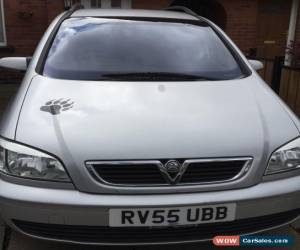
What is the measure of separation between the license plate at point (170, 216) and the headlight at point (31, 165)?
0.34m

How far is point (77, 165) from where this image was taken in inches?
90.4

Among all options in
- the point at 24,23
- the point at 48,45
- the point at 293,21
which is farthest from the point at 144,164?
the point at 293,21

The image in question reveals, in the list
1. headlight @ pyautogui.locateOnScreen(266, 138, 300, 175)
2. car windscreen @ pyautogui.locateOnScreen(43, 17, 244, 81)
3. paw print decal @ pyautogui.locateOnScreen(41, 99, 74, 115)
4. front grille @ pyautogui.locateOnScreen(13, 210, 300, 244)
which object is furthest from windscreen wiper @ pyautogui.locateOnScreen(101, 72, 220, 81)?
front grille @ pyautogui.locateOnScreen(13, 210, 300, 244)

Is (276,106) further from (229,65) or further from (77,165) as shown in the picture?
(77,165)

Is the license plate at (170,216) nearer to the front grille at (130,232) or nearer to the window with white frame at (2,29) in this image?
the front grille at (130,232)

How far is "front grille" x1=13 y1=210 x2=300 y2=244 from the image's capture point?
2357mm

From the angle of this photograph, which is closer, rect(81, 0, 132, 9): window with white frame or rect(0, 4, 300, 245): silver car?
rect(0, 4, 300, 245): silver car

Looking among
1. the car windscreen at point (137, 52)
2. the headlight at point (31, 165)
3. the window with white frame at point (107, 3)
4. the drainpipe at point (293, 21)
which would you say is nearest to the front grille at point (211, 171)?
the headlight at point (31, 165)

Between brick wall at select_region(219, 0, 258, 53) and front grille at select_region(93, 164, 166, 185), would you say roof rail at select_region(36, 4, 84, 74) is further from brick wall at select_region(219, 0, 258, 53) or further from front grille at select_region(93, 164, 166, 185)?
brick wall at select_region(219, 0, 258, 53)

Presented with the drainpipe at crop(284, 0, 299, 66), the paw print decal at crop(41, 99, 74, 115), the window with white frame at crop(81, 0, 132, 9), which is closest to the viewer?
the paw print decal at crop(41, 99, 74, 115)

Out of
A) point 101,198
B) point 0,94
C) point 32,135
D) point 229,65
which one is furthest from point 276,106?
point 0,94

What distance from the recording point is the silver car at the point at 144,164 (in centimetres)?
229

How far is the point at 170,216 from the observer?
7.57 feet

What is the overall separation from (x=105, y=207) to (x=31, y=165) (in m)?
0.46
